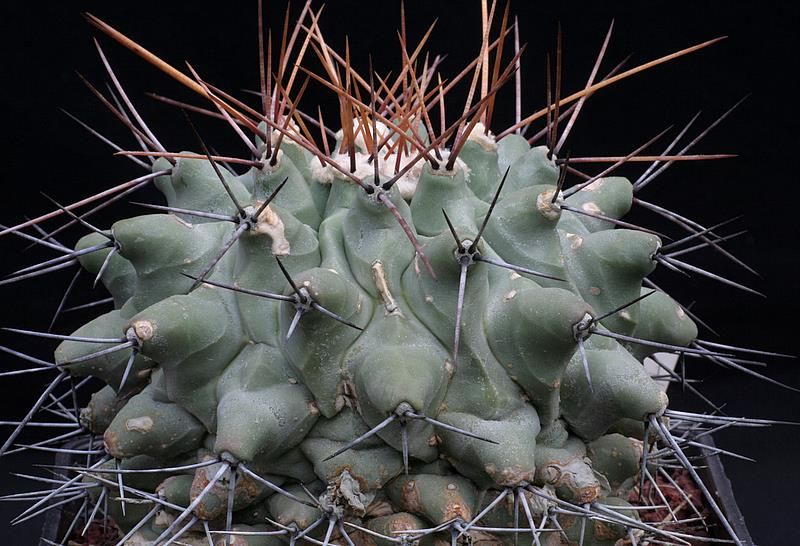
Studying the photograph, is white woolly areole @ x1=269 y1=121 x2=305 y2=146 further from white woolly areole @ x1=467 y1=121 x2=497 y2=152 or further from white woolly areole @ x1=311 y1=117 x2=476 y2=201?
white woolly areole @ x1=467 y1=121 x2=497 y2=152

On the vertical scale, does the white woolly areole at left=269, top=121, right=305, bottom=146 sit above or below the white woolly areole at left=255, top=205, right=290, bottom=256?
above

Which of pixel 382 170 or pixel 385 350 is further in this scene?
pixel 382 170

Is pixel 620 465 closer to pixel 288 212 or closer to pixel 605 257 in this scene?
pixel 605 257

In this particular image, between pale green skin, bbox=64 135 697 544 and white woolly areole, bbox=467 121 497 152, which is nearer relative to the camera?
pale green skin, bbox=64 135 697 544

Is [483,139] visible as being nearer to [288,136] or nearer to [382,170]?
[382,170]

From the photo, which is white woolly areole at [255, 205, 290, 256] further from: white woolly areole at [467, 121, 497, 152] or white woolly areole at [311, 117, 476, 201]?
white woolly areole at [467, 121, 497, 152]

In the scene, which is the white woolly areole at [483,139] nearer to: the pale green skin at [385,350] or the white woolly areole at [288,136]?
the pale green skin at [385,350]

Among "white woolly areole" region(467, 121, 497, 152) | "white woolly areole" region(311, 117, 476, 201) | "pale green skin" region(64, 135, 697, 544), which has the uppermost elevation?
"white woolly areole" region(467, 121, 497, 152)

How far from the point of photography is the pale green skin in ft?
3.42

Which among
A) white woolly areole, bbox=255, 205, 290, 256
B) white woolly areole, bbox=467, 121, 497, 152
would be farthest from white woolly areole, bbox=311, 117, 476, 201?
white woolly areole, bbox=255, 205, 290, 256

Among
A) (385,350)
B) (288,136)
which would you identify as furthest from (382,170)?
(385,350)

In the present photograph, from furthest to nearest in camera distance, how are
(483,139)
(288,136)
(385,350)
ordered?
1. (483,139)
2. (288,136)
3. (385,350)

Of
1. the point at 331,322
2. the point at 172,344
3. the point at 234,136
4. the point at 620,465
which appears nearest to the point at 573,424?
the point at 620,465

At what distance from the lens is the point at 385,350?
3.40 ft
